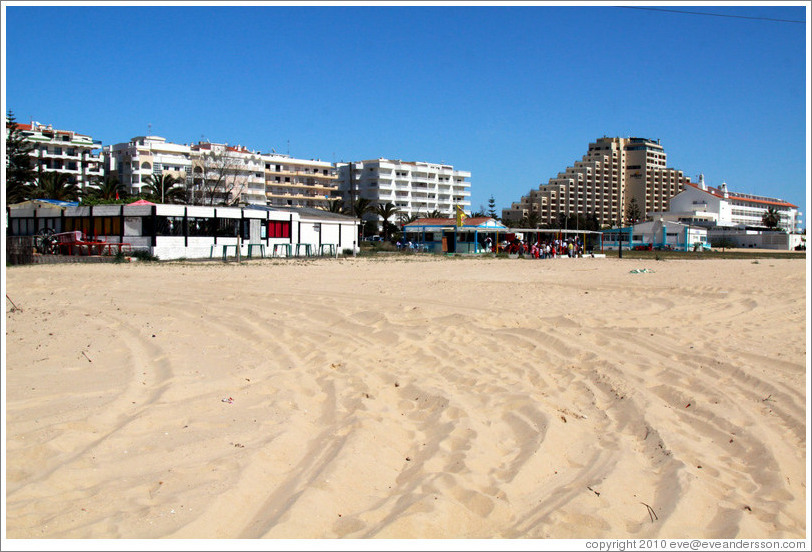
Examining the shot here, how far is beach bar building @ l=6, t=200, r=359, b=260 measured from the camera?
31.6 meters

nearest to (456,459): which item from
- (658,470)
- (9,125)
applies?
(658,470)

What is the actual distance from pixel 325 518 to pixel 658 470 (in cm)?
214

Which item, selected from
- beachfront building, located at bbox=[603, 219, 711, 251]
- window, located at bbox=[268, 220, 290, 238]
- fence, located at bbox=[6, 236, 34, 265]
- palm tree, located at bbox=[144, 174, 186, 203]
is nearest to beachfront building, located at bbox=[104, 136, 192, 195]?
palm tree, located at bbox=[144, 174, 186, 203]

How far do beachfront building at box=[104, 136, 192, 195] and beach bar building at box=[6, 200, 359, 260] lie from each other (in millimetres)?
64603

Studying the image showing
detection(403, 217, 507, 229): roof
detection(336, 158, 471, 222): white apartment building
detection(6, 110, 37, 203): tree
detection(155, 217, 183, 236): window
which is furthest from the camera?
detection(336, 158, 471, 222): white apartment building

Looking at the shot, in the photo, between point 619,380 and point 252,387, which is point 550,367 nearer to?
point 619,380

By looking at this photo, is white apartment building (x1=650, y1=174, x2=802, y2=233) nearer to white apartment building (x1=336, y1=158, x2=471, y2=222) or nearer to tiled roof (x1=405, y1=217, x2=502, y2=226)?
white apartment building (x1=336, y1=158, x2=471, y2=222)

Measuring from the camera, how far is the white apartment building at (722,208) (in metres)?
114

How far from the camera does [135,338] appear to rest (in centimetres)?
794

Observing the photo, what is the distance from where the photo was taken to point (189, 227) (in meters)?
32.9

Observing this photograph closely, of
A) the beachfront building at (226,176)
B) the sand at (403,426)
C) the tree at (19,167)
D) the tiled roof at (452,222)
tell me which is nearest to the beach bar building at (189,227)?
Answer: the tiled roof at (452,222)

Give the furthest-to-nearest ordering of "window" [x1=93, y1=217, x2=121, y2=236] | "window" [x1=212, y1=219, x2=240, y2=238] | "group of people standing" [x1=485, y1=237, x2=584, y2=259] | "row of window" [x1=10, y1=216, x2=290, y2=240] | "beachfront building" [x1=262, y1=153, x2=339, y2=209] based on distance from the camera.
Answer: "beachfront building" [x1=262, y1=153, x2=339, y2=209] → "group of people standing" [x1=485, y1=237, x2=584, y2=259] → "window" [x1=212, y1=219, x2=240, y2=238] → "window" [x1=93, y1=217, x2=121, y2=236] → "row of window" [x1=10, y1=216, x2=290, y2=240]

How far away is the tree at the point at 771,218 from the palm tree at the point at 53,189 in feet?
345

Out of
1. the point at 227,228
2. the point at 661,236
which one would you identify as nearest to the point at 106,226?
the point at 227,228
